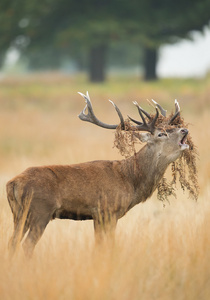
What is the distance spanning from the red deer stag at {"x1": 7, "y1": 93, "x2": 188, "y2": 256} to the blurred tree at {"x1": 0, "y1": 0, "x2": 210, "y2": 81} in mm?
19892

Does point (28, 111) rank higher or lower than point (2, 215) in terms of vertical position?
higher

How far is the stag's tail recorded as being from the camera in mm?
5314

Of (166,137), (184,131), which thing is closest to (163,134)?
(166,137)

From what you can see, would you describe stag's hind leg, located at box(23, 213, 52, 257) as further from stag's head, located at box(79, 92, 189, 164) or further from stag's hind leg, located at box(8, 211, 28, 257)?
stag's head, located at box(79, 92, 189, 164)

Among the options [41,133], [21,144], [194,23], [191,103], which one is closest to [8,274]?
[21,144]

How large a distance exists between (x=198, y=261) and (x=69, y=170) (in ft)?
5.02

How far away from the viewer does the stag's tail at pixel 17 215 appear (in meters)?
5.31

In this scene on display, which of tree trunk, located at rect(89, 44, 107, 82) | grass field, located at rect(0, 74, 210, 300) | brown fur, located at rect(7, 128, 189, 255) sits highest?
tree trunk, located at rect(89, 44, 107, 82)

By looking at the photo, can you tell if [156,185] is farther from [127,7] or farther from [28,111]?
[127,7]

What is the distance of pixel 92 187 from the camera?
5.87 meters

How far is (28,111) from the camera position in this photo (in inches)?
862

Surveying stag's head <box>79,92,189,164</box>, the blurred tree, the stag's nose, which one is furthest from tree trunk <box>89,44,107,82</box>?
the stag's nose

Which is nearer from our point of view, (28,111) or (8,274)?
(8,274)

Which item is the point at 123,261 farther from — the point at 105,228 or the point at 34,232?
the point at 34,232
